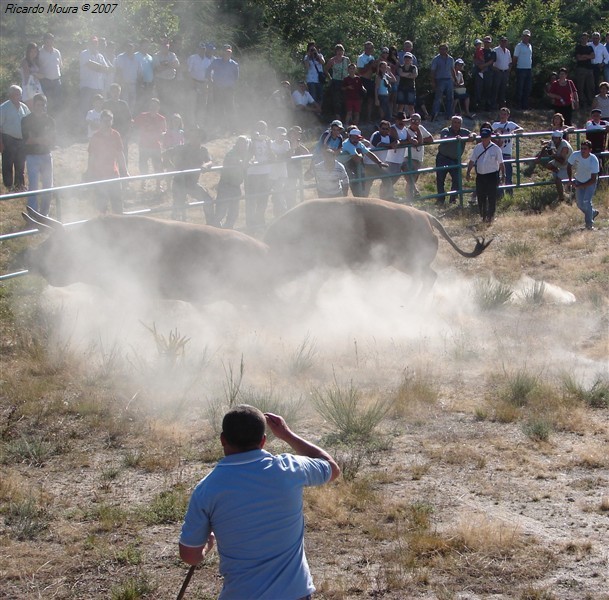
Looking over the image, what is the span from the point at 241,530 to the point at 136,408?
495 centimetres

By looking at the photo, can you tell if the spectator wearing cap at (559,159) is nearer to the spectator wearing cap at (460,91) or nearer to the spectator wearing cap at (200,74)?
the spectator wearing cap at (460,91)

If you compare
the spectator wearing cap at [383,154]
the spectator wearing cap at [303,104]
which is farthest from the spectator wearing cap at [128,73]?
the spectator wearing cap at [383,154]

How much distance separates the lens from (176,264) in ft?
36.3

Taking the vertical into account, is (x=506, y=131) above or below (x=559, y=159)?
above

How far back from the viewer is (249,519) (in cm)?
423

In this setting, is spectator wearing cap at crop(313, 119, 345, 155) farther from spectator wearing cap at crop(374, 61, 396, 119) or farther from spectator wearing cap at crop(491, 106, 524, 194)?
spectator wearing cap at crop(374, 61, 396, 119)

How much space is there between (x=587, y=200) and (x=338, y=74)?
311 inches

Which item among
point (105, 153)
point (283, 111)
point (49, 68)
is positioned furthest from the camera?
point (283, 111)

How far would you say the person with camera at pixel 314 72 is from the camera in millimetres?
23031

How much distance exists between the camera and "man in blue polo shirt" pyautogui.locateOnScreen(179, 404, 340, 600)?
4207 millimetres

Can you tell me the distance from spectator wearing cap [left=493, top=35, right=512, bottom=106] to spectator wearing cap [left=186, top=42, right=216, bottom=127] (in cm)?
772

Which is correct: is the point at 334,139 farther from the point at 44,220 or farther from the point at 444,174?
the point at 44,220

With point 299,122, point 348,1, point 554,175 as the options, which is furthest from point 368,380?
point 348,1

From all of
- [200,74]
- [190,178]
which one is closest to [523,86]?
[200,74]
